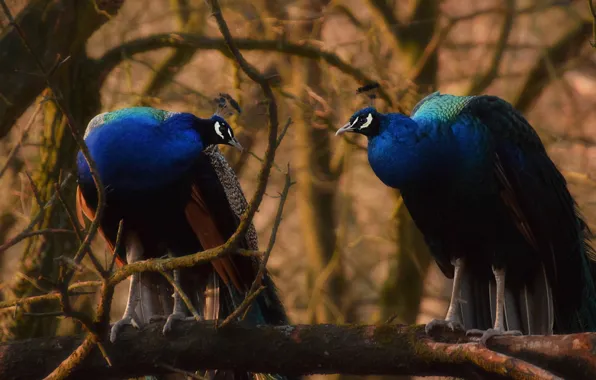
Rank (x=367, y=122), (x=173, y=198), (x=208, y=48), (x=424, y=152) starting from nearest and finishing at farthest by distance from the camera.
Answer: (x=424, y=152), (x=367, y=122), (x=173, y=198), (x=208, y=48)

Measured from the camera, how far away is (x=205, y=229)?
591cm

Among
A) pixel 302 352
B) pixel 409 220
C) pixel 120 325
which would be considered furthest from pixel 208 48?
pixel 302 352

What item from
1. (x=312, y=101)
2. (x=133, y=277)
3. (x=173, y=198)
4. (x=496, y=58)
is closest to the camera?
(x=173, y=198)

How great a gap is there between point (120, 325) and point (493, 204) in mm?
2045

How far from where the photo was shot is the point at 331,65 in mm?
8023

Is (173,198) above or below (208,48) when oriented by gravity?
below

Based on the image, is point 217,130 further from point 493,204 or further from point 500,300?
point 500,300

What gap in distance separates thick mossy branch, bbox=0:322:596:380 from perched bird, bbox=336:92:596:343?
109cm

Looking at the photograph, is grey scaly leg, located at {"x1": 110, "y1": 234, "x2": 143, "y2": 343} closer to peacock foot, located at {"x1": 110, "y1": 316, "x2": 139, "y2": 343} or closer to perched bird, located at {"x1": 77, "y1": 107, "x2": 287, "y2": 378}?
perched bird, located at {"x1": 77, "y1": 107, "x2": 287, "y2": 378}

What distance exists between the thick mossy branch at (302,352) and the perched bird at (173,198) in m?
0.74

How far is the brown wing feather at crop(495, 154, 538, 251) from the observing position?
5.63 meters

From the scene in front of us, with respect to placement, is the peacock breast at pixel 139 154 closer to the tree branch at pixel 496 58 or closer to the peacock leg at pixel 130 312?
the peacock leg at pixel 130 312

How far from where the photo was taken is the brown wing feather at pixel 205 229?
5.87 m

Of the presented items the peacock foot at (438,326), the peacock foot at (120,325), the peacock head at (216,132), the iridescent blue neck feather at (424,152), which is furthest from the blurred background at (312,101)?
the peacock foot at (438,326)
